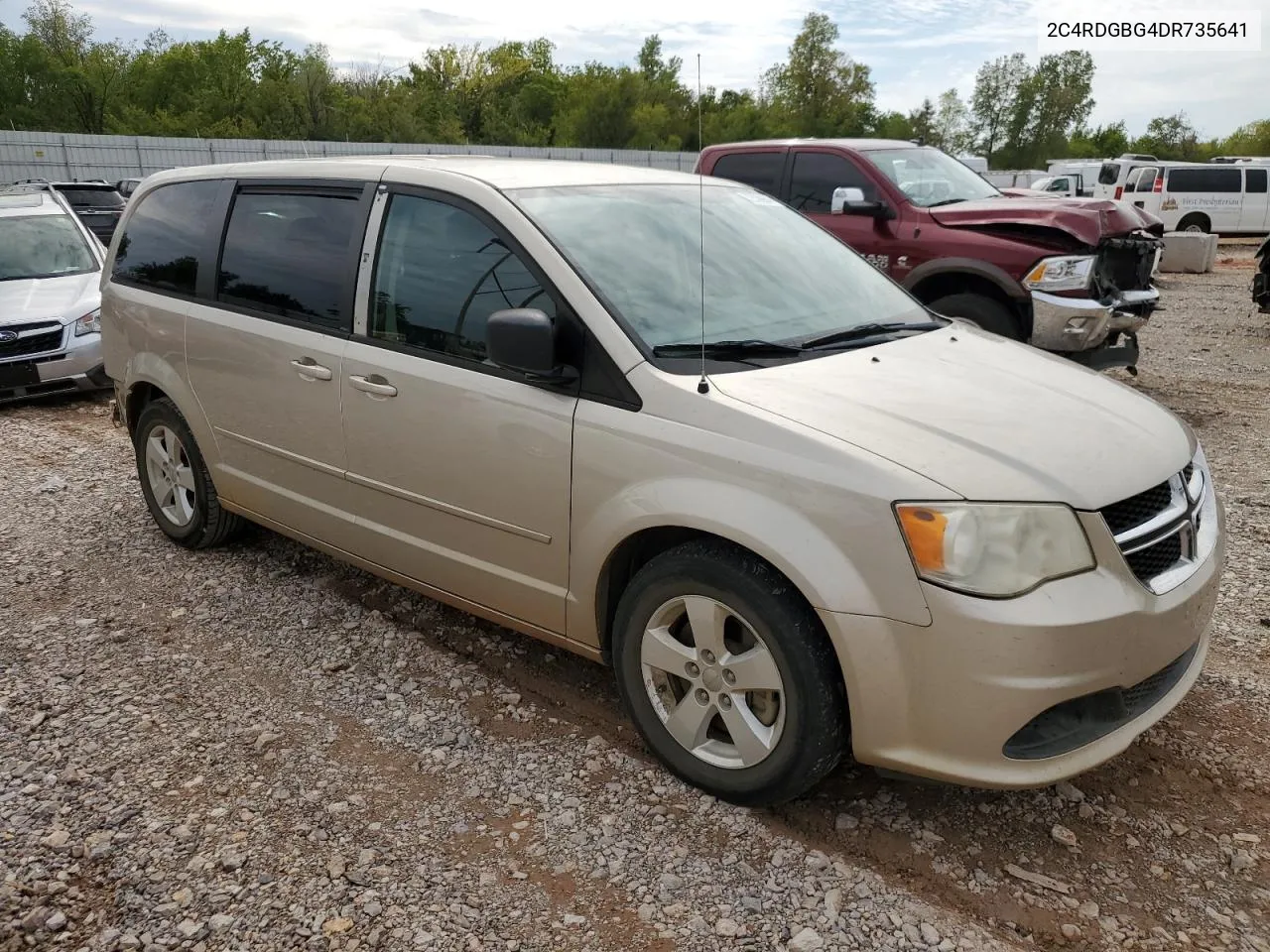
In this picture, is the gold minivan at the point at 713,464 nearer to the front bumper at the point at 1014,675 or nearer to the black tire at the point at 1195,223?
the front bumper at the point at 1014,675

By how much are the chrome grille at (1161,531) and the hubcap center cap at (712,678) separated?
1085mm

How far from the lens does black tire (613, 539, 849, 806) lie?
8.57 ft

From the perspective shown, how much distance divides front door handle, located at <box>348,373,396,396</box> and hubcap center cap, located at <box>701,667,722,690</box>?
1.49 metres

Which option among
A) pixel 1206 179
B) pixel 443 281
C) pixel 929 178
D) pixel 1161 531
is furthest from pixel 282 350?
pixel 1206 179

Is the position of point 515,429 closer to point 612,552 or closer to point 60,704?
point 612,552

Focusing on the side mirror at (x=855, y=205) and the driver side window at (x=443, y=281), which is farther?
the side mirror at (x=855, y=205)

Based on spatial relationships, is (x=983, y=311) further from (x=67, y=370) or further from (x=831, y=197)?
(x=67, y=370)

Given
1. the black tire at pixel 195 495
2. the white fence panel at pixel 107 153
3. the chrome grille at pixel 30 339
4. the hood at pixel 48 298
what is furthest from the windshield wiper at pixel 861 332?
the white fence panel at pixel 107 153

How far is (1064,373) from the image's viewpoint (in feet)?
11.0

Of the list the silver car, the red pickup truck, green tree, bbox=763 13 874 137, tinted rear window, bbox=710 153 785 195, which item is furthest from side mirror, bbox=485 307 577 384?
green tree, bbox=763 13 874 137

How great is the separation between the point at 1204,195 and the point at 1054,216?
21.5 m

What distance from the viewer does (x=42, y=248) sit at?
30.9 feet

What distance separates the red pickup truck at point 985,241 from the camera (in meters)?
7.23

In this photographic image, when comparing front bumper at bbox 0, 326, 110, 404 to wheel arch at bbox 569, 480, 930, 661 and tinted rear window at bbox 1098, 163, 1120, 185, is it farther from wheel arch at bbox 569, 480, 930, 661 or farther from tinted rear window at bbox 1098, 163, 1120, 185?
tinted rear window at bbox 1098, 163, 1120, 185
